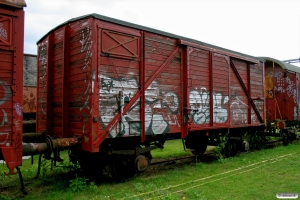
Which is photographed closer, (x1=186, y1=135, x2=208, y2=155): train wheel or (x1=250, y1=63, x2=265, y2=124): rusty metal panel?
(x1=186, y1=135, x2=208, y2=155): train wheel

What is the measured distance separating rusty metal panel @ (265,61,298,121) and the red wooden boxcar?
11772 millimetres

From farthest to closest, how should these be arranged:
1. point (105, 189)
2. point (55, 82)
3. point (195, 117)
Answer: point (195, 117)
point (55, 82)
point (105, 189)

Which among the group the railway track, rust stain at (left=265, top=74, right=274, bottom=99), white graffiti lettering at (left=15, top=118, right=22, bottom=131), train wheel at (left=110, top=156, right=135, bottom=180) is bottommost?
the railway track

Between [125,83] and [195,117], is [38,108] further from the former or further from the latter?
[195,117]

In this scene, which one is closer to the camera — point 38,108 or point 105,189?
point 105,189

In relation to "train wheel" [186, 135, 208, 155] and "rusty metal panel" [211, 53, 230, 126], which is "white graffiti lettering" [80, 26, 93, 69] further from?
"train wheel" [186, 135, 208, 155]

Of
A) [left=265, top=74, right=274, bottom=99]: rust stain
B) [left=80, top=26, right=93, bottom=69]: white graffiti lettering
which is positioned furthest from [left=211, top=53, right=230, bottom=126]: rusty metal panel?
[left=265, top=74, right=274, bottom=99]: rust stain

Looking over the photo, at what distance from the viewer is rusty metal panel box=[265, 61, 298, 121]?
13.3m

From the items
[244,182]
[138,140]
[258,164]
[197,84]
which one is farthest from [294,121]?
[138,140]

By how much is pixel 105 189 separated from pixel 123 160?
39.3 inches

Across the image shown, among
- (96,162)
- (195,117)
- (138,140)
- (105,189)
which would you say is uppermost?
(195,117)

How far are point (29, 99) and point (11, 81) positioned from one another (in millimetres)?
6661

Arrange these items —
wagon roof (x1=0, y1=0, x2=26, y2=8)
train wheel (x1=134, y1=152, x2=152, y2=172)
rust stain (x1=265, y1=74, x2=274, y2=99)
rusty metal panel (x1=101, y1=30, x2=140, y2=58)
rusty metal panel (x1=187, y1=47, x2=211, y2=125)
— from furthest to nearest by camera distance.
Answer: rust stain (x1=265, y1=74, x2=274, y2=99) < rusty metal panel (x1=187, y1=47, x2=211, y2=125) < train wheel (x1=134, y1=152, x2=152, y2=172) < rusty metal panel (x1=101, y1=30, x2=140, y2=58) < wagon roof (x1=0, y1=0, x2=26, y2=8)

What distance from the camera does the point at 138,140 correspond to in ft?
22.7
